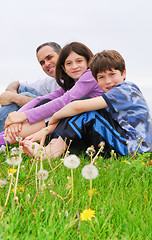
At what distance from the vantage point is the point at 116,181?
191 cm

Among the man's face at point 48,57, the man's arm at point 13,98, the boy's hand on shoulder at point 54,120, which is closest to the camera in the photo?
the boy's hand on shoulder at point 54,120

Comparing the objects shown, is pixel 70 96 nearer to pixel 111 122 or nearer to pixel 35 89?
pixel 111 122

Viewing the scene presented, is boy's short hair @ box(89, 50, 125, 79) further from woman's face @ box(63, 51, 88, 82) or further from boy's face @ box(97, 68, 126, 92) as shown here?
woman's face @ box(63, 51, 88, 82)

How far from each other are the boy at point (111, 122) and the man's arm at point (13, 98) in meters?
1.85

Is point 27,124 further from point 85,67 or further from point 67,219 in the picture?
point 67,219

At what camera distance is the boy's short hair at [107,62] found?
2881 millimetres

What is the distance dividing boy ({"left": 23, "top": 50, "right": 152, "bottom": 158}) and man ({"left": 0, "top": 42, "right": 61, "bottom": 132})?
1908 mm

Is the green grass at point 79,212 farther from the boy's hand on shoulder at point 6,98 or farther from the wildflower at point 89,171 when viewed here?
the boy's hand on shoulder at point 6,98

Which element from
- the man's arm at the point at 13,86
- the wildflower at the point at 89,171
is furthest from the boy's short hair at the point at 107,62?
the man's arm at the point at 13,86

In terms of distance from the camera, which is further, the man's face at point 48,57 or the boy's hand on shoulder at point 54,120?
the man's face at point 48,57

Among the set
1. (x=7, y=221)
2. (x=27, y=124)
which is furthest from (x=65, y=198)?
(x=27, y=124)

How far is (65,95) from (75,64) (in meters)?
0.49

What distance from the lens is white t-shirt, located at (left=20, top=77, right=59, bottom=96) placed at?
505cm

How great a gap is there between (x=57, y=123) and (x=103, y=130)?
577mm
